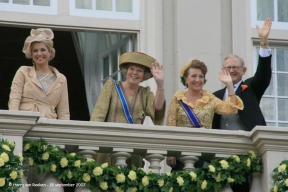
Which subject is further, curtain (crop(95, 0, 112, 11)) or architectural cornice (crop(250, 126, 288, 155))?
curtain (crop(95, 0, 112, 11))

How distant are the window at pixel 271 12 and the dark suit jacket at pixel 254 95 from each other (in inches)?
103

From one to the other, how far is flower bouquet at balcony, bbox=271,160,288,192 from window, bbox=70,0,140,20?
13.2ft

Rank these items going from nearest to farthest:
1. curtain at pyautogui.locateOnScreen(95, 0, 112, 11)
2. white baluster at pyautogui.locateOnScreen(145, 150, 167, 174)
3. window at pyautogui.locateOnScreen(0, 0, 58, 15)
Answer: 1. white baluster at pyautogui.locateOnScreen(145, 150, 167, 174)
2. window at pyautogui.locateOnScreen(0, 0, 58, 15)
3. curtain at pyautogui.locateOnScreen(95, 0, 112, 11)

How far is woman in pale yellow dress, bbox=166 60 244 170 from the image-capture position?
13953 mm

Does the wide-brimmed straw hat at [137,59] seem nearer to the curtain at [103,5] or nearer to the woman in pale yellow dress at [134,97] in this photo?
the woman in pale yellow dress at [134,97]

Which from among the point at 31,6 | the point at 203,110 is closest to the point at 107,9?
the point at 31,6

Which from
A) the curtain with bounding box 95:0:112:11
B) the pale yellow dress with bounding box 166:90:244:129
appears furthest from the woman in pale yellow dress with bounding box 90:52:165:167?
the curtain with bounding box 95:0:112:11

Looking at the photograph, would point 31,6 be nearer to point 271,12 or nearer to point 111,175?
point 271,12

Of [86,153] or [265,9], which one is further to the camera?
[265,9]

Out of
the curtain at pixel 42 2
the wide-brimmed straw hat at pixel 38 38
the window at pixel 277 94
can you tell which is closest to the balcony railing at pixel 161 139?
the wide-brimmed straw hat at pixel 38 38

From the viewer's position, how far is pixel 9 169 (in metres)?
12.5

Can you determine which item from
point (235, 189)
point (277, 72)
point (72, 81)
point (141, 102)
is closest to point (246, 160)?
point (235, 189)

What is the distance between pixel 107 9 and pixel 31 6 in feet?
3.06

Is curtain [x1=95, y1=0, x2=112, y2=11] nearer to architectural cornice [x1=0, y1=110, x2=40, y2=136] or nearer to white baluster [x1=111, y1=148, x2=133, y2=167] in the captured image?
white baluster [x1=111, y1=148, x2=133, y2=167]
